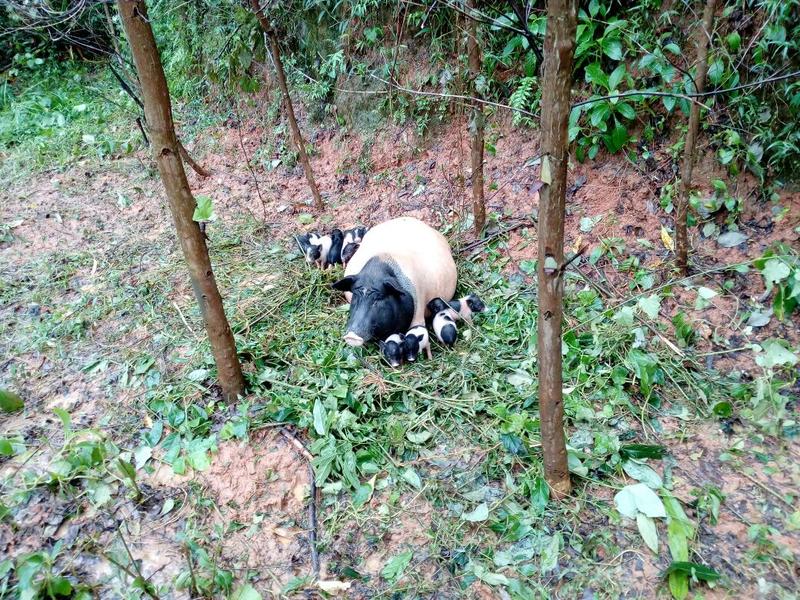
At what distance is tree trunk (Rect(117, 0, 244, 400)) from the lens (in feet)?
9.30

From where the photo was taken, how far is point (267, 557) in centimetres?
299

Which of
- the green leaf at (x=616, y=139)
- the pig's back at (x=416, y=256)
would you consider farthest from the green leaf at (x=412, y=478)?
the green leaf at (x=616, y=139)

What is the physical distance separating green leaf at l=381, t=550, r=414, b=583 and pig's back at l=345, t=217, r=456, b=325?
222 centimetres

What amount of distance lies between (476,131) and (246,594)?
155 inches

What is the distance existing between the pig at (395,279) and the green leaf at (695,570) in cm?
261

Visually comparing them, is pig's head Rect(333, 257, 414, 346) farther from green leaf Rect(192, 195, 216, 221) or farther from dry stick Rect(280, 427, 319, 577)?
green leaf Rect(192, 195, 216, 221)

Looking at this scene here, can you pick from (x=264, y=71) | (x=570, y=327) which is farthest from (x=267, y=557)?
(x=264, y=71)

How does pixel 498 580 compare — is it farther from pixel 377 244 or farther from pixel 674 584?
pixel 377 244

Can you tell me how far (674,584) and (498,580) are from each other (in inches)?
32.4

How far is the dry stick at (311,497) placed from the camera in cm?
298

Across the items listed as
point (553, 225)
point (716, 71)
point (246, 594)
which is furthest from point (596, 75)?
point (246, 594)

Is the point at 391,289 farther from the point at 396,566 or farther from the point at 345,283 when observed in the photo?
the point at 396,566

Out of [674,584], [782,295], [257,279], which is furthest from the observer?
[257,279]

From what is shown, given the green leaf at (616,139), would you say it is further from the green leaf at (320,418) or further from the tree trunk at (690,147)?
the green leaf at (320,418)
